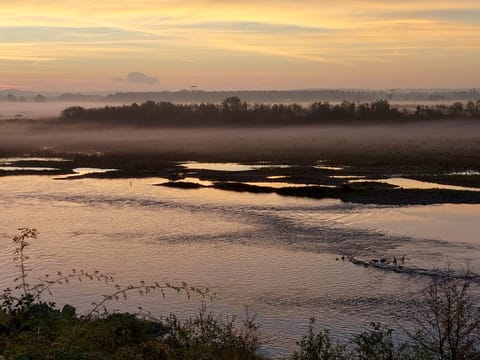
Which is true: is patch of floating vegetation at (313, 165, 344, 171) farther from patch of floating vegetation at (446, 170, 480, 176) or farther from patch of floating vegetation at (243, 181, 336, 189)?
patch of floating vegetation at (243, 181, 336, 189)

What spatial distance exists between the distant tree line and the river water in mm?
116927

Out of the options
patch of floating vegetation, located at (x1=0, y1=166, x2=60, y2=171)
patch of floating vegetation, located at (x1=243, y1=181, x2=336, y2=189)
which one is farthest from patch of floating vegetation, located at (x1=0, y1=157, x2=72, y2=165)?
patch of floating vegetation, located at (x1=243, y1=181, x2=336, y2=189)

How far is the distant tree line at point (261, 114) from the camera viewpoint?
165125 mm

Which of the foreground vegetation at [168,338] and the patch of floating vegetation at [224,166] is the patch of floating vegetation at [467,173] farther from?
the foreground vegetation at [168,338]

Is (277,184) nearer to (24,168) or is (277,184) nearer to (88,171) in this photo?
(88,171)

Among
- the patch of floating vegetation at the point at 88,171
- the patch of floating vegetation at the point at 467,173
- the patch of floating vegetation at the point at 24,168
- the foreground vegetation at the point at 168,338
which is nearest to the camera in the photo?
the foreground vegetation at the point at 168,338

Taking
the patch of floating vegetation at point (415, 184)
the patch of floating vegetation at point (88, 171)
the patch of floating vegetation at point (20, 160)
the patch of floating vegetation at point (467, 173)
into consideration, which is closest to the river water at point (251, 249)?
the patch of floating vegetation at point (415, 184)

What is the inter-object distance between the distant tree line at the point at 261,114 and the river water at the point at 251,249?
384 ft

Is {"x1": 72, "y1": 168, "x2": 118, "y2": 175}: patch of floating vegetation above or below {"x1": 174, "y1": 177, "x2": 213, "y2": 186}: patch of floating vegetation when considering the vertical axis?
above

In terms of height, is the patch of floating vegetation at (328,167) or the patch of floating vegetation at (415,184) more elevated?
the patch of floating vegetation at (328,167)

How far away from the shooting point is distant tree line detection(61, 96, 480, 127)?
16512 cm

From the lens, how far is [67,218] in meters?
39.8

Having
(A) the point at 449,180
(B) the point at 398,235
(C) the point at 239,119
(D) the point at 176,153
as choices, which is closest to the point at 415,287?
(B) the point at 398,235

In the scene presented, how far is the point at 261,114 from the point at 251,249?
138 metres
